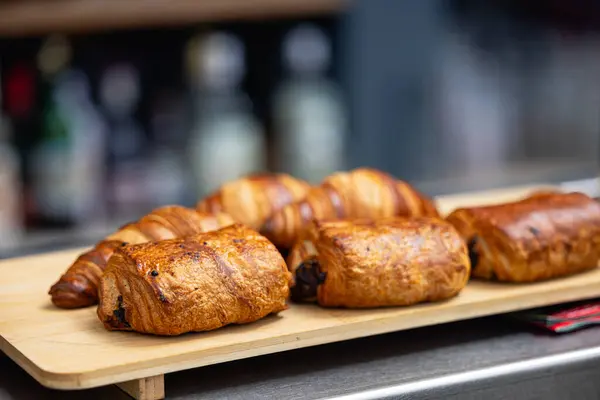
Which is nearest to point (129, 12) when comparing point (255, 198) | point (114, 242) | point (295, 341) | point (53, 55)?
point (53, 55)

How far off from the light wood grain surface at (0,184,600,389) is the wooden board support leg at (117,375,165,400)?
0.04ft

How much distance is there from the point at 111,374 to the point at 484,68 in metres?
2.76

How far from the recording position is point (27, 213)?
2602 mm

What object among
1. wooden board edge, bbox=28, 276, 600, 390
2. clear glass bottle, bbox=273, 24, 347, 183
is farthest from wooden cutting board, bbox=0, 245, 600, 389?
clear glass bottle, bbox=273, 24, 347, 183

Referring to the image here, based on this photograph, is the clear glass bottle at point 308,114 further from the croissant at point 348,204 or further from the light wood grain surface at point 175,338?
the light wood grain surface at point 175,338

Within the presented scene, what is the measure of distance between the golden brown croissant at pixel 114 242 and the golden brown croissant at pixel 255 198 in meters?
0.10

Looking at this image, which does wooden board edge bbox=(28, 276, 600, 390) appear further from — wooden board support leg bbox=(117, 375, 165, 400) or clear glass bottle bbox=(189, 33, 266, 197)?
clear glass bottle bbox=(189, 33, 266, 197)

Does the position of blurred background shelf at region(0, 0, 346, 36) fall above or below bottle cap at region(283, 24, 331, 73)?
above

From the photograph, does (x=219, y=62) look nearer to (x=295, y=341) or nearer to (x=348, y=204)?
(x=348, y=204)

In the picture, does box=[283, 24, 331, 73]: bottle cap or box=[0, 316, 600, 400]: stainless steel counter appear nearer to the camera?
box=[0, 316, 600, 400]: stainless steel counter

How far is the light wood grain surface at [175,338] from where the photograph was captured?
1050 millimetres

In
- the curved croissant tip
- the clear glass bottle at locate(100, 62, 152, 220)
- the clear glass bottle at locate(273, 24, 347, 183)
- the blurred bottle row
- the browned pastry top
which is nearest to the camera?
the curved croissant tip

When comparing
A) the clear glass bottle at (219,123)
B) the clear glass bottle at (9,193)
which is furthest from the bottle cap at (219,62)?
the clear glass bottle at (9,193)

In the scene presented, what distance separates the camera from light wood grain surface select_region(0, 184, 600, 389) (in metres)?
1.05
